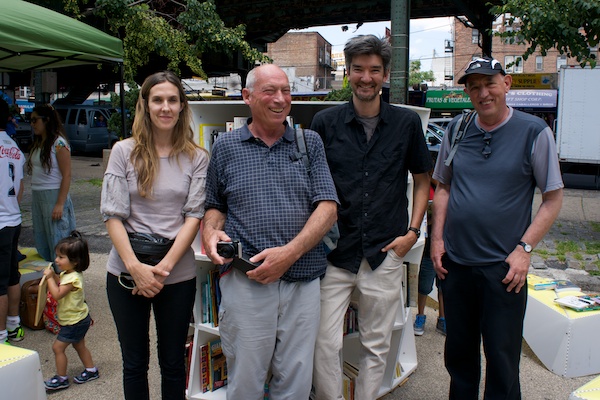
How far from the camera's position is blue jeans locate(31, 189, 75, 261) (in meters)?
4.95

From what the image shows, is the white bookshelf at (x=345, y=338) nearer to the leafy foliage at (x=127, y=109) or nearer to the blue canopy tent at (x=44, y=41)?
the blue canopy tent at (x=44, y=41)

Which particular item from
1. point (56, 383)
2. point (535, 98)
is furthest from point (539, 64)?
point (56, 383)

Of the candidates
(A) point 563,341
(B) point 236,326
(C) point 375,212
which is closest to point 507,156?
(C) point 375,212

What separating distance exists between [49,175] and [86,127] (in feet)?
54.1

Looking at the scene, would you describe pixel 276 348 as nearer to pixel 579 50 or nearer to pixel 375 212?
pixel 375 212

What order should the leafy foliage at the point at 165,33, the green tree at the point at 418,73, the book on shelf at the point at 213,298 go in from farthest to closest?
the green tree at the point at 418,73
the leafy foliage at the point at 165,33
the book on shelf at the point at 213,298

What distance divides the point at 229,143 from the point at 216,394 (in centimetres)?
166

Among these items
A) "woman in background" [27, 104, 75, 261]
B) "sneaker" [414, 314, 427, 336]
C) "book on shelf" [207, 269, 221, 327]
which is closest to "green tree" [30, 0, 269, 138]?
"woman in background" [27, 104, 75, 261]

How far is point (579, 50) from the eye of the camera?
6.91 metres

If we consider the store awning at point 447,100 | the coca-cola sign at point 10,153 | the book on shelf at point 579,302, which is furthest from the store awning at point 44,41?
the store awning at point 447,100

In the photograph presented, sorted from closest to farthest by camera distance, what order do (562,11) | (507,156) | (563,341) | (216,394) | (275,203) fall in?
1. (275,203)
2. (507,156)
3. (216,394)
4. (563,341)
5. (562,11)

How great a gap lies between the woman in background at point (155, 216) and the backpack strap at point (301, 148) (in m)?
0.50

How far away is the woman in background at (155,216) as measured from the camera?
8.20 feet

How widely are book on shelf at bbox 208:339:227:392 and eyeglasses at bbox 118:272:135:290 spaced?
0.89 meters
